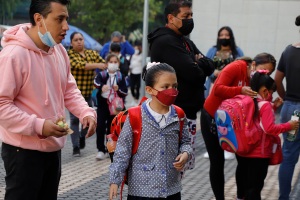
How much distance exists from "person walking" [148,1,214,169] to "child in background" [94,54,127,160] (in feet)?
14.5

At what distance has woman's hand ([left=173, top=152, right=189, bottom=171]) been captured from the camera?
193 inches

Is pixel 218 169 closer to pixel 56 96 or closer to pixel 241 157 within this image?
pixel 241 157

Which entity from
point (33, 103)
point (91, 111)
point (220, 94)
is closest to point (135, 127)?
point (91, 111)

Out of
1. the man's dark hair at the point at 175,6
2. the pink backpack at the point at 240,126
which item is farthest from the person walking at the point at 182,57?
the pink backpack at the point at 240,126

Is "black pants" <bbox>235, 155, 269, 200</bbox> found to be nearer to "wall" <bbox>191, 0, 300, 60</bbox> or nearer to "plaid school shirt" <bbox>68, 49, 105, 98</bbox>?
"plaid school shirt" <bbox>68, 49, 105, 98</bbox>

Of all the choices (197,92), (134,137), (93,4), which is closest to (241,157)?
(197,92)

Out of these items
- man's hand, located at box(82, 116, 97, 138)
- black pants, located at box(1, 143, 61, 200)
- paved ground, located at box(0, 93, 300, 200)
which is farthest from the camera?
paved ground, located at box(0, 93, 300, 200)

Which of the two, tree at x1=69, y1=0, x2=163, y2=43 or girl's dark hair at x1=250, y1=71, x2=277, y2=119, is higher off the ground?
girl's dark hair at x1=250, y1=71, x2=277, y2=119

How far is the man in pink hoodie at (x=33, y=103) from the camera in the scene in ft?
14.3

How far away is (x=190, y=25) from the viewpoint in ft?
21.0

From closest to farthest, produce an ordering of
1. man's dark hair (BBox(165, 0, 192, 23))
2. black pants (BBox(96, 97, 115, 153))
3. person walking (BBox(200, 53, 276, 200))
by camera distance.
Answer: man's dark hair (BBox(165, 0, 192, 23)) → person walking (BBox(200, 53, 276, 200)) → black pants (BBox(96, 97, 115, 153))

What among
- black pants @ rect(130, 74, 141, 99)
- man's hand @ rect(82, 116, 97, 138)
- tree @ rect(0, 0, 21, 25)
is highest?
man's hand @ rect(82, 116, 97, 138)

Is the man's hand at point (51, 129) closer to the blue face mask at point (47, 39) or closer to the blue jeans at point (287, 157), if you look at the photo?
the blue face mask at point (47, 39)

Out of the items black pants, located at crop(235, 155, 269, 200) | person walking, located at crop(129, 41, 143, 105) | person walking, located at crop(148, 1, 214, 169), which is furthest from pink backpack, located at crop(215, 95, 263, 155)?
person walking, located at crop(129, 41, 143, 105)
